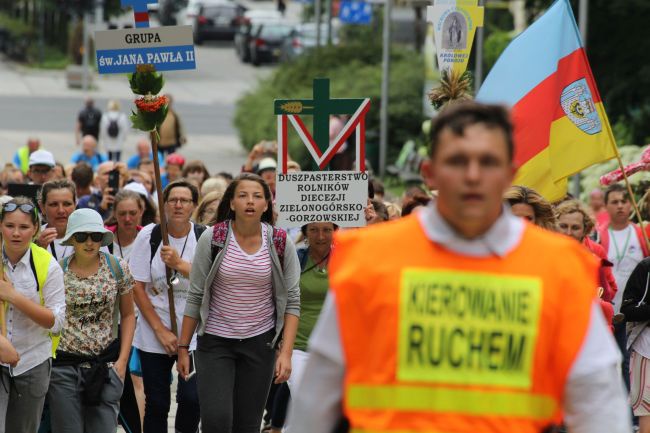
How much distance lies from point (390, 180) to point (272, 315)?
1705cm

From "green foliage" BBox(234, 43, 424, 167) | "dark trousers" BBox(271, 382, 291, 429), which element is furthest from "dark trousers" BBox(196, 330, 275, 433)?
"green foliage" BBox(234, 43, 424, 167)

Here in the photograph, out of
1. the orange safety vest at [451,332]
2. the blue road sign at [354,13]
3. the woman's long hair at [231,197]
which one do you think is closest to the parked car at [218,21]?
the blue road sign at [354,13]

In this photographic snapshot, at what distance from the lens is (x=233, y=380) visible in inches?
310

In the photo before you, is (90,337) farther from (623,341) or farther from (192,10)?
(192,10)

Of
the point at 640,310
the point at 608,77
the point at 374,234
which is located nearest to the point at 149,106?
the point at 640,310

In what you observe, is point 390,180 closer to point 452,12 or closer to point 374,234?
point 452,12

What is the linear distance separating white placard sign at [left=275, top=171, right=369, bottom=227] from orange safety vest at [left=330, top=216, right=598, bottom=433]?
5.26 m

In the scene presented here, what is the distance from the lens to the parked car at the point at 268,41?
1924 inches

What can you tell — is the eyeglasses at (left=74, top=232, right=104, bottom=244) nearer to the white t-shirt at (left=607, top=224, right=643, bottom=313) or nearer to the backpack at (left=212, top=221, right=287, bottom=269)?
the backpack at (left=212, top=221, right=287, bottom=269)

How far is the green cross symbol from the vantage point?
903 cm

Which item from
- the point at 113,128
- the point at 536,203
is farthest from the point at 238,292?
the point at 113,128

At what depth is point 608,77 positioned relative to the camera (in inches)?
910

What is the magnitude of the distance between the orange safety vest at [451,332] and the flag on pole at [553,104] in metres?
5.68

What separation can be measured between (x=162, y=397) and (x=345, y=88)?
18325 mm
